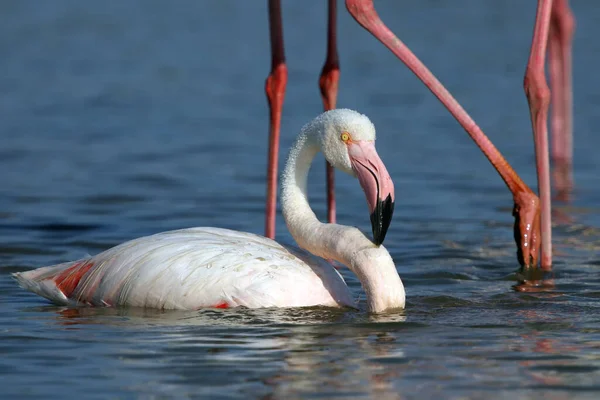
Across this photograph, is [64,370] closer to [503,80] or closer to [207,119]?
[207,119]

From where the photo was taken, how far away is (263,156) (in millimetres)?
11672

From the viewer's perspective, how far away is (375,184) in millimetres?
6074

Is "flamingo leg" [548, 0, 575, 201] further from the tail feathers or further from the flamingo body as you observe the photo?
the tail feathers

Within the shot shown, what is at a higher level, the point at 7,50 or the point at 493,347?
the point at 7,50

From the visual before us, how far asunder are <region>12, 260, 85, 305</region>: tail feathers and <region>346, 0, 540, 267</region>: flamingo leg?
213 centimetres

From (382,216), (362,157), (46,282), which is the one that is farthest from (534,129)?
(46,282)

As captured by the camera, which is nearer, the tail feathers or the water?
the water

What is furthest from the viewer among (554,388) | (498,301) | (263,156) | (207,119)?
(207,119)

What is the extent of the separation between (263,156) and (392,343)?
6255mm

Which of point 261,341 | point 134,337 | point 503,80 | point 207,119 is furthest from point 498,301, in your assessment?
point 503,80

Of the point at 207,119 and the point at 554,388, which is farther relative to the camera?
the point at 207,119

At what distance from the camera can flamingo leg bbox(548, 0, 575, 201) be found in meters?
11.3

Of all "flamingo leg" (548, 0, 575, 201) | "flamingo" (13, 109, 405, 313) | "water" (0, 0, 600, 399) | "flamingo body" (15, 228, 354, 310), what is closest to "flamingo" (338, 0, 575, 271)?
"water" (0, 0, 600, 399)

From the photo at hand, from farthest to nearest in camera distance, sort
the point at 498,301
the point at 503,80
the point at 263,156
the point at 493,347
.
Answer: the point at 503,80, the point at 263,156, the point at 498,301, the point at 493,347
